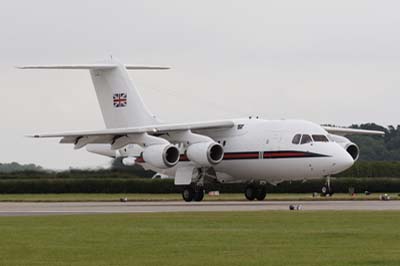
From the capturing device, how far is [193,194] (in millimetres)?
47969

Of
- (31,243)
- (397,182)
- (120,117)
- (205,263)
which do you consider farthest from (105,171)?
(205,263)

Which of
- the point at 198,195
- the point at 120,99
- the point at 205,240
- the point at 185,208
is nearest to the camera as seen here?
the point at 205,240

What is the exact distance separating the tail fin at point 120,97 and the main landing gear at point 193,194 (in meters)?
6.18

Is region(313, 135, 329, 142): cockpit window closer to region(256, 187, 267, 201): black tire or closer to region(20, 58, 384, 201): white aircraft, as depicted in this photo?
region(20, 58, 384, 201): white aircraft

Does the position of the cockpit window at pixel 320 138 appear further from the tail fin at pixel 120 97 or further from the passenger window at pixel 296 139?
the tail fin at pixel 120 97

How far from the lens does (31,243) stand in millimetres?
20703

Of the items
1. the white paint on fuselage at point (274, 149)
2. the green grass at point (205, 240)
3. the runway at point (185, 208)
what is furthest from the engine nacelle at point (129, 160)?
the green grass at point (205, 240)

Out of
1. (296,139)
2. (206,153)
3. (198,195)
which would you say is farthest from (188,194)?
(296,139)

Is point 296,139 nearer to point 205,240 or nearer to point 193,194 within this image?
point 193,194

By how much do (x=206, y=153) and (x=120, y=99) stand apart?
8.40m

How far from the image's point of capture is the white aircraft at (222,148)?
150 feet

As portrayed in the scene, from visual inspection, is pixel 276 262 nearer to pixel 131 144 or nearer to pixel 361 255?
pixel 361 255

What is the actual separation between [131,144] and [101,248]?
103 ft

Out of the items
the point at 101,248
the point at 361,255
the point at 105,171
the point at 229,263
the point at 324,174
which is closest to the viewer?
the point at 229,263
